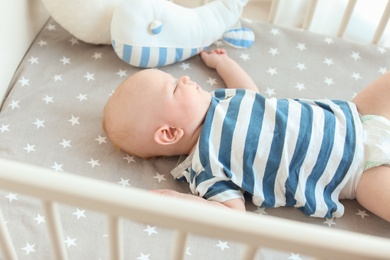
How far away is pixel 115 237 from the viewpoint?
638 mm

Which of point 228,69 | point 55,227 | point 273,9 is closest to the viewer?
point 55,227

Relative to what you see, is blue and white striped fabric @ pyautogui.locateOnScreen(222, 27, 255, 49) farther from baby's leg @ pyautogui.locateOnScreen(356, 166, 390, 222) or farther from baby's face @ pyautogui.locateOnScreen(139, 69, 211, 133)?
baby's leg @ pyautogui.locateOnScreen(356, 166, 390, 222)

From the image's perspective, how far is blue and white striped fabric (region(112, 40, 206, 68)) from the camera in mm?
1132

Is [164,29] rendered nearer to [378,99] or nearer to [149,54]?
[149,54]

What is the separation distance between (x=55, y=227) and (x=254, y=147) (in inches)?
16.8

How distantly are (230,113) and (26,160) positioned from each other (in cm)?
39

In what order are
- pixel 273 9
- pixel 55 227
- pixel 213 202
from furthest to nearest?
pixel 273 9, pixel 213 202, pixel 55 227

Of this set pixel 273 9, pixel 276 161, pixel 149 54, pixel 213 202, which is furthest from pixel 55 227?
pixel 273 9

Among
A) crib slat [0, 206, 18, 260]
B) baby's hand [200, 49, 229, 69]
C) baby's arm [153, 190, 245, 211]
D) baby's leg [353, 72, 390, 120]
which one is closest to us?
crib slat [0, 206, 18, 260]

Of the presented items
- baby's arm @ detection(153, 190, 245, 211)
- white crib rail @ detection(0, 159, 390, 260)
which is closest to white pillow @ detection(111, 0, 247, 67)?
baby's arm @ detection(153, 190, 245, 211)

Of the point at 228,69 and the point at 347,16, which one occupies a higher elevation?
the point at 347,16

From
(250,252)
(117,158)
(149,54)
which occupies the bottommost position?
(117,158)

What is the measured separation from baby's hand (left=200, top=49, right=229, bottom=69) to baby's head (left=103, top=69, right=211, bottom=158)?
196 millimetres

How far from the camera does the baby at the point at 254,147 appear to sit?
3.14ft
